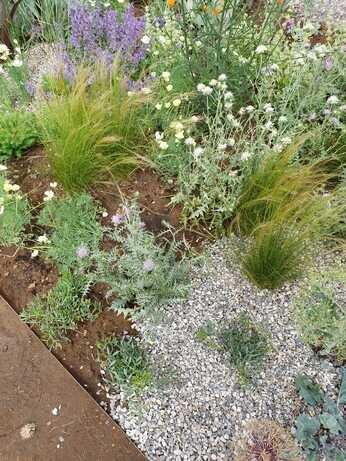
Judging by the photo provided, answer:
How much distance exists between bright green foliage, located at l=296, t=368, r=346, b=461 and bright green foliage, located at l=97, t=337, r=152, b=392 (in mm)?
694

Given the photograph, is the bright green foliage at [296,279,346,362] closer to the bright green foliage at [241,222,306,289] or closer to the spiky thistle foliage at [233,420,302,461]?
the bright green foliage at [241,222,306,289]

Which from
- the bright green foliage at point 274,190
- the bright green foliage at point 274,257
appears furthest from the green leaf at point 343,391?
the bright green foliage at point 274,190

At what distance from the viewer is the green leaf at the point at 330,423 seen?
1837 millimetres

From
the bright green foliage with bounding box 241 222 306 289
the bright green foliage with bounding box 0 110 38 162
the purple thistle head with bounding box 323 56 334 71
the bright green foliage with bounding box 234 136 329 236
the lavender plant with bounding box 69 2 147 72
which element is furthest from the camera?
the lavender plant with bounding box 69 2 147 72

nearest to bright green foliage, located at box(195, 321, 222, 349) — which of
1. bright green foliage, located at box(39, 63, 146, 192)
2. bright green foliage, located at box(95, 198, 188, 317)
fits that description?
bright green foliage, located at box(95, 198, 188, 317)

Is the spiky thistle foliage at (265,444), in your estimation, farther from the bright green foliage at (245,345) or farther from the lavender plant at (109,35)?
the lavender plant at (109,35)

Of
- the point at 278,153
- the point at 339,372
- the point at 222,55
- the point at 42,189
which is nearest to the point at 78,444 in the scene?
the point at 339,372

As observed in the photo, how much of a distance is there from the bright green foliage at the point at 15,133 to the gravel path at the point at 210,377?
1373 millimetres

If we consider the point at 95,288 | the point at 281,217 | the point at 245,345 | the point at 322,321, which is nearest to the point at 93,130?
the point at 95,288

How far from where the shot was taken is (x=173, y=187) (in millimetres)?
2740

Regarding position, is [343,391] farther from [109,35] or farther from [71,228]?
[109,35]

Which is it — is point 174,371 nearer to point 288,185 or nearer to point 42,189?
point 288,185

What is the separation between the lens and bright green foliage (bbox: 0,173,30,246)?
8.02ft

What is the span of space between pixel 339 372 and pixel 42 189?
1.95 meters
